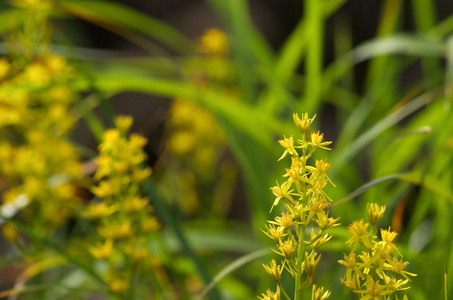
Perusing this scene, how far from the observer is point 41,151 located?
1416 mm

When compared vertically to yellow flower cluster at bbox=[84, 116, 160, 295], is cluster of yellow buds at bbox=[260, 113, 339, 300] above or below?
below

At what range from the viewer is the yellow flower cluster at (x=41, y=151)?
1402 mm

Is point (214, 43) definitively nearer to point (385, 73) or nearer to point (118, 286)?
point (385, 73)

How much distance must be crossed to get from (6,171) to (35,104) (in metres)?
0.19

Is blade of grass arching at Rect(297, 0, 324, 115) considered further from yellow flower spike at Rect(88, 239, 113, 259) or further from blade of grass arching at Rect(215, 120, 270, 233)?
yellow flower spike at Rect(88, 239, 113, 259)

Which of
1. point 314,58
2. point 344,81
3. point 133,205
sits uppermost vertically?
point 344,81

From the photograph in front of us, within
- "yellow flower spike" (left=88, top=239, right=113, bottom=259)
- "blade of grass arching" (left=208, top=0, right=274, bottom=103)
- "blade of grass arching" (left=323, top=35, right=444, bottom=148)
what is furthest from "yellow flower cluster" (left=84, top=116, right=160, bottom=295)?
"blade of grass arching" (left=323, top=35, right=444, bottom=148)

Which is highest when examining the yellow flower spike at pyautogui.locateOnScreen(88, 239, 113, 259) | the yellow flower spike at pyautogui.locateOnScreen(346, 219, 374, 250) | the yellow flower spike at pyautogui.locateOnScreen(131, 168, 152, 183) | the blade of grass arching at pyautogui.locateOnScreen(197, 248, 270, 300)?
the yellow flower spike at pyautogui.locateOnScreen(131, 168, 152, 183)

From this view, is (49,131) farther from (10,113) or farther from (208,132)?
(208,132)

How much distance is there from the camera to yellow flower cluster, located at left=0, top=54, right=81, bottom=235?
1402 mm

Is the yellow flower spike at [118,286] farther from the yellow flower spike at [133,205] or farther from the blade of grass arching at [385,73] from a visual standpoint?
the blade of grass arching at [385,73]

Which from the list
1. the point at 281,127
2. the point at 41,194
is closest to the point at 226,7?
the point at 281,127

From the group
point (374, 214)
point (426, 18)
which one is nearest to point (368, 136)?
point (374, 214)

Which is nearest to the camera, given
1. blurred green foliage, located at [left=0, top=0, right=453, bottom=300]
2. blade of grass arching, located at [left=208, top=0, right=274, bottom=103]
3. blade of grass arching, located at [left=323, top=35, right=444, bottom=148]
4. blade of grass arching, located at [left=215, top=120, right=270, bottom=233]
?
blurred green foliage, located at [left=0, top=0, right=453, bottom=300]
